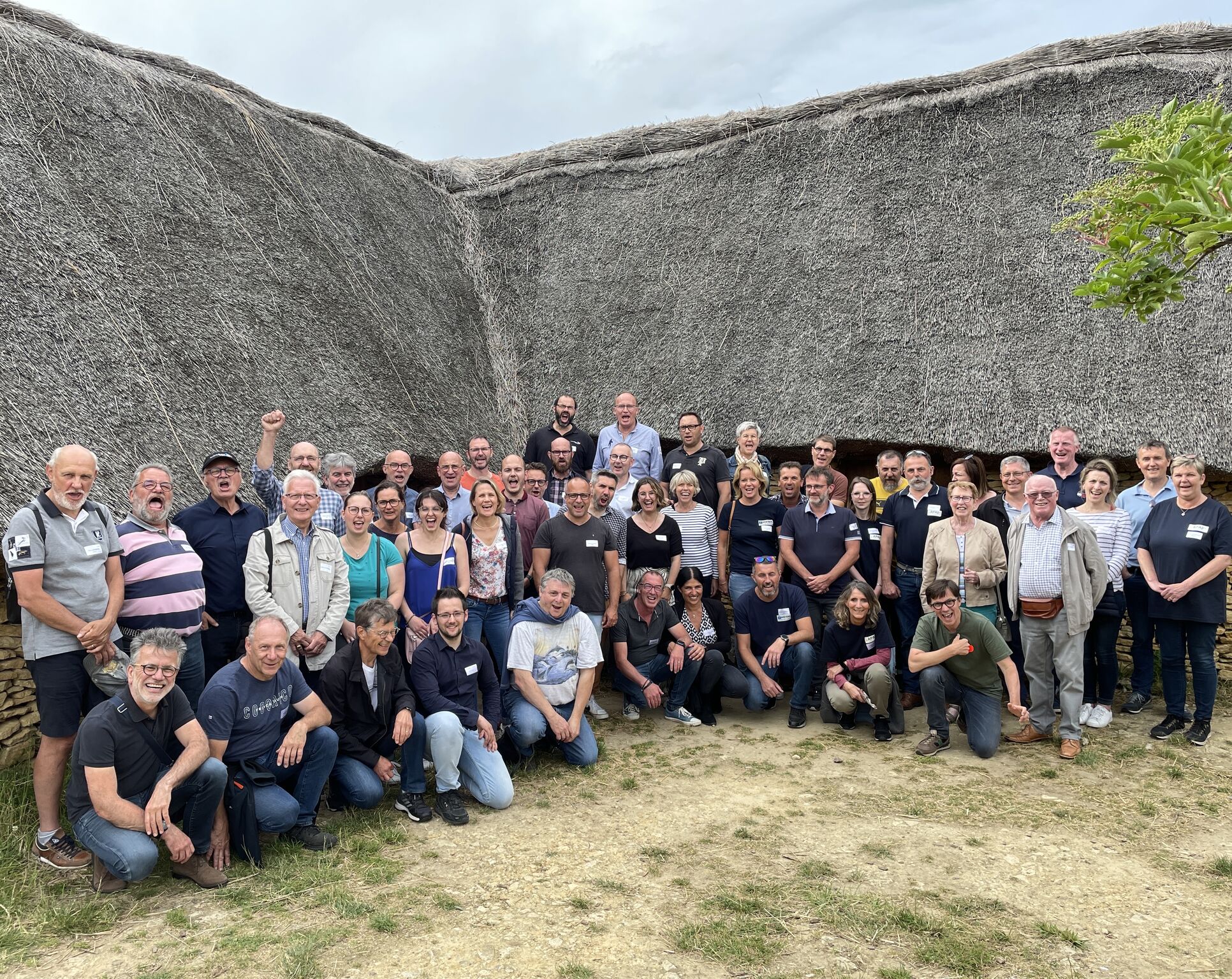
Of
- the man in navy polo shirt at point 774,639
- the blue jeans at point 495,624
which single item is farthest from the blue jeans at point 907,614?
the blue jeans at point 495,624

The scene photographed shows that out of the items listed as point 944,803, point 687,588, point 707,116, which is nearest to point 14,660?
point 687,588

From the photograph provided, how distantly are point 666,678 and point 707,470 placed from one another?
1.73 metres

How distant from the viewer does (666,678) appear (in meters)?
6.63

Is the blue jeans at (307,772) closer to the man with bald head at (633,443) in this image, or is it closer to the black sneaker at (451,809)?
the black sneaker at (451,809)

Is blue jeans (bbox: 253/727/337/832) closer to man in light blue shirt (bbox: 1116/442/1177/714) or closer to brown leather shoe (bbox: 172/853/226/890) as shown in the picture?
brown leather shoe (bbox: 172/853/226/890)

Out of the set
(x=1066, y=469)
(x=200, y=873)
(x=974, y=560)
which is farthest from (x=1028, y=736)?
(x=200, y=873)

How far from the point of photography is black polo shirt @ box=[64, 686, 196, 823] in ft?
12.1

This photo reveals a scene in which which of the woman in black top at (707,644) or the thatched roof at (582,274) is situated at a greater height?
the thatched roof at (582,274)

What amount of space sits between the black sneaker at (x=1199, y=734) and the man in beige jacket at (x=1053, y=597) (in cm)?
78

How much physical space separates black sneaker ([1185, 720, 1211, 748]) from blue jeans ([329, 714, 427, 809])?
16.3ft

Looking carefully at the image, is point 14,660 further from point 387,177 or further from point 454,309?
point 387,177

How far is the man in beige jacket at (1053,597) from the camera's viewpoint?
568 centimetres

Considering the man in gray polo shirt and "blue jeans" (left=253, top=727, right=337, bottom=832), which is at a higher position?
the man in gray polo shirt

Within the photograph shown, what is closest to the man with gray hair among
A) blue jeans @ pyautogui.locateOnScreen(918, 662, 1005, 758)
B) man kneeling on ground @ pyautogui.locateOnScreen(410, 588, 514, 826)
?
man kneeling on ground @ pyautogui.locateOnScreen(410, 588, 514, 826)
